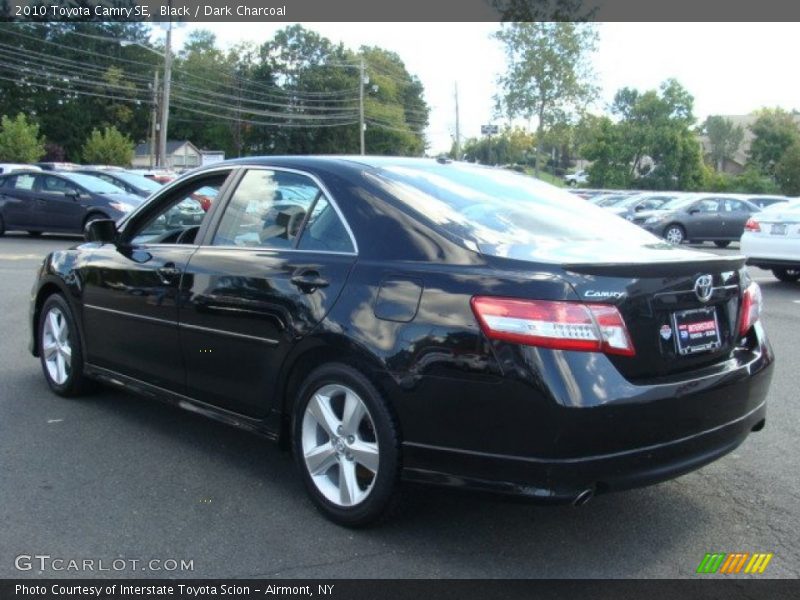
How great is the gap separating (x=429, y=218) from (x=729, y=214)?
71.4ft

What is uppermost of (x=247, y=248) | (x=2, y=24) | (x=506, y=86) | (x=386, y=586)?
(x=2, y=24)

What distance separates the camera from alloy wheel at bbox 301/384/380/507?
3.55 m

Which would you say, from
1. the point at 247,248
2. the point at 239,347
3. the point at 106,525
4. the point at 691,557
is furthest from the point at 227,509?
the point at 691,557

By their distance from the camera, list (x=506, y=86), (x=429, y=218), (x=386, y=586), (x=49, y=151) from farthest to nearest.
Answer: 1. (x=49, y=151)
2. (x=506, y=86)
3. (x=429, y=218)
4. (x=386, y=586)

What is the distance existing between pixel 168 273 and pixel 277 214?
2.63ft

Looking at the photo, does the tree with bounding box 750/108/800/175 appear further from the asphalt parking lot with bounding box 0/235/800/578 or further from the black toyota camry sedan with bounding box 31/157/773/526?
the black toyota camry sedan with bounding box 31/157/773/526

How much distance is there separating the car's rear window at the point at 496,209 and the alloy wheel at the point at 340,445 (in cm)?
89

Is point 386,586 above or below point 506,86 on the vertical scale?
below

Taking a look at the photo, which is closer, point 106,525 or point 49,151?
point 106,525

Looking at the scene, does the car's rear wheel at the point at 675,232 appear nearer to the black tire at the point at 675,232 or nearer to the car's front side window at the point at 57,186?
the black tire at the point at 675,232

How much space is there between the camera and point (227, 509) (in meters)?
3.89

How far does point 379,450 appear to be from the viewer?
345cm

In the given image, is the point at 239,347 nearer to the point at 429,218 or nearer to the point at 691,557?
the point at 429,218

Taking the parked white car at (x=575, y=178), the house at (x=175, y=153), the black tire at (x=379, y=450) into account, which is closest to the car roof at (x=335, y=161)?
the black tire at (x=379, y=450)
